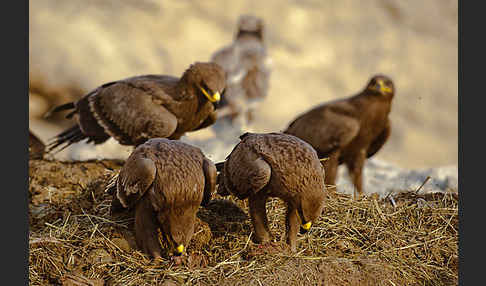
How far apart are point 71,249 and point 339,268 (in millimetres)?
1643

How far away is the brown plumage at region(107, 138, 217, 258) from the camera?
3439mm

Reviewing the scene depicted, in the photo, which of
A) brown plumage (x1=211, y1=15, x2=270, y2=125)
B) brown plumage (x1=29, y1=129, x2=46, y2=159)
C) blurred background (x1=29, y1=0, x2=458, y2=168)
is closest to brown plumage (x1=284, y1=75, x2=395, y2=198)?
brown plumage (x1=29, y1=129, x2=46, y2=159)

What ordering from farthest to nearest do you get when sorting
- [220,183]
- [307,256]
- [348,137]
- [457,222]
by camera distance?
[348,137], [457,222], [220,183], [307,256]

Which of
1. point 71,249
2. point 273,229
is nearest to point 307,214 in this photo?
point 273,229

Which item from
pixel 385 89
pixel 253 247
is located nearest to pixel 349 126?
pixel 385 89

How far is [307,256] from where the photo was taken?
3725 mm

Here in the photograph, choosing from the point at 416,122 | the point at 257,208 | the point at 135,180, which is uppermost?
the point at 135,180

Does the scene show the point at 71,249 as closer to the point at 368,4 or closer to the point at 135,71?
the point at 135,71

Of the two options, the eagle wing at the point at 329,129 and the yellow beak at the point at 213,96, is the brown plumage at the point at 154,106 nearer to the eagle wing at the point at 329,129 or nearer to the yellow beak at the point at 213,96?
the yellow beak at the point at 213,96

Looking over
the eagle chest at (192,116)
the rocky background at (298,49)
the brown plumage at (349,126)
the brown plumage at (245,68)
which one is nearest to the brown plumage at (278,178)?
the eagle chest at (192,116)

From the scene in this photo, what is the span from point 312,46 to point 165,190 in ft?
35.1

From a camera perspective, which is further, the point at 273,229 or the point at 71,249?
the point at 273,229

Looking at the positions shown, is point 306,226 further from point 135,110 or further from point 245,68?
point 245,68

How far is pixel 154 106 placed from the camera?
5391mm
